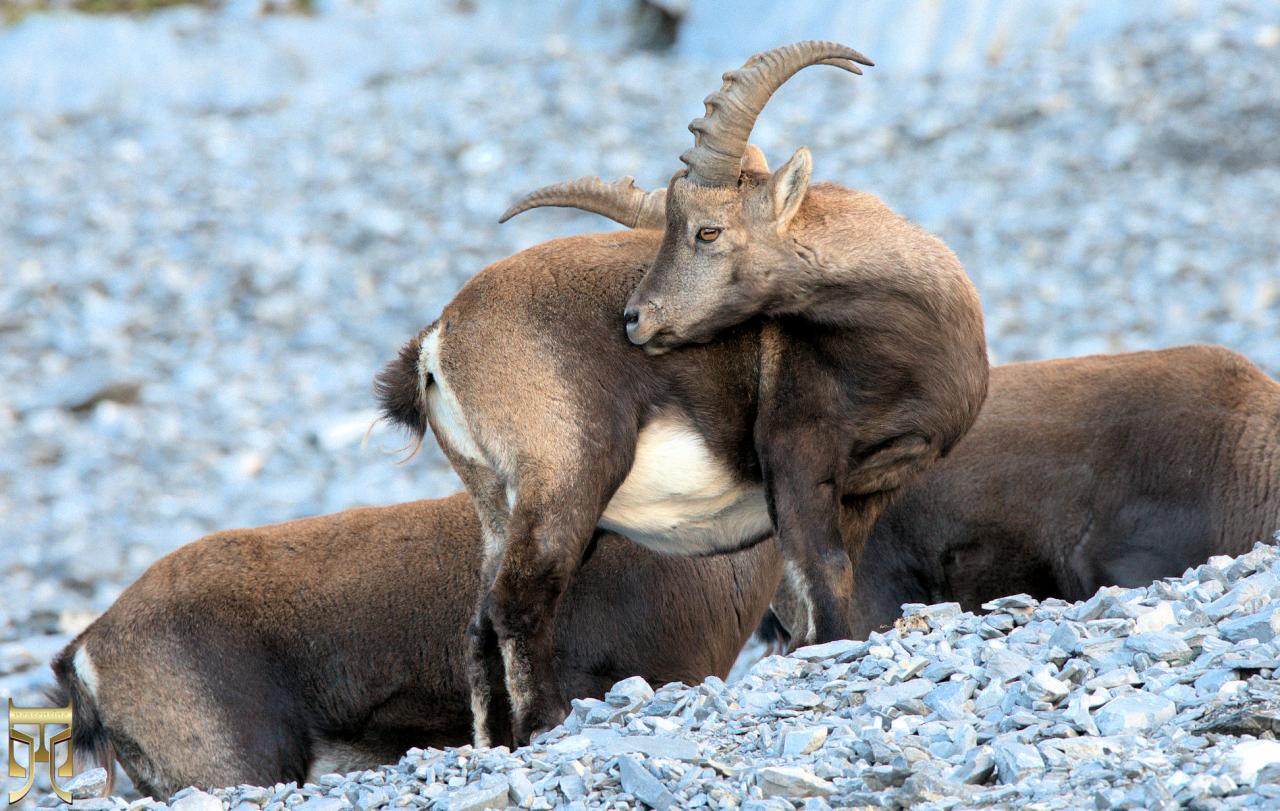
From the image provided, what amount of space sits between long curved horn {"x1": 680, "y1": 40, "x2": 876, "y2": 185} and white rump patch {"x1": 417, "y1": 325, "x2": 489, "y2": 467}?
54.5 inches

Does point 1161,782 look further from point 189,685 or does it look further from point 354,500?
point 354,500

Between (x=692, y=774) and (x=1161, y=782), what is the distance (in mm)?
1372

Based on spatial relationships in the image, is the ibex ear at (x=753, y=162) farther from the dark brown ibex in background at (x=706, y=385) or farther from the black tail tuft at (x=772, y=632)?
the black tail tuft at (x=772, y=632)

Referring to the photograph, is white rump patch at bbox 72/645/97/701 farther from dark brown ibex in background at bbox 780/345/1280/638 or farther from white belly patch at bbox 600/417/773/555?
dark brown ibex in background at bbox 780/345/1280/638

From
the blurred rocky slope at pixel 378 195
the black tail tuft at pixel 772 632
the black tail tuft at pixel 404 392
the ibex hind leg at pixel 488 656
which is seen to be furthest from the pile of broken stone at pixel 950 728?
the blurred rocky slope at pixel 378 195

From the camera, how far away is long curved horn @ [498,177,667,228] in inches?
308

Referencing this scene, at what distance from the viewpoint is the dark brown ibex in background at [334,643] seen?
301 inches

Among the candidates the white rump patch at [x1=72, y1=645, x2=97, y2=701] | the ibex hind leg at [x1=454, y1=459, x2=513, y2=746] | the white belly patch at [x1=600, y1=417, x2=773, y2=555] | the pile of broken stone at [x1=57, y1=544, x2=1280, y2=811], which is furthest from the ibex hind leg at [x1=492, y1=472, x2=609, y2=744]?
the white rump patch at [x1=72, y1=645, x2=97, y2=701]

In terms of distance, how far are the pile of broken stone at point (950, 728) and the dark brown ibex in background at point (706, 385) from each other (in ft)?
2.22

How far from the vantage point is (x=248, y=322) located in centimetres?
1686

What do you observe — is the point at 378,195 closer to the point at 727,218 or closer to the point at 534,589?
the point at 727,218

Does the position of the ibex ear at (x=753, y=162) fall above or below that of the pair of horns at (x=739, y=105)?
below

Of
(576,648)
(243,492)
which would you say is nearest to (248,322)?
(243,492)

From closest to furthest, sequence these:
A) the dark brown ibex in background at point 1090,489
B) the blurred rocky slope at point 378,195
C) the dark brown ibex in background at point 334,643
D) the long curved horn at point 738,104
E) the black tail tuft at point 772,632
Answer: the long curved horn at point 738,104, the dark brown ibex in background at point 334,643, the dark brown ibex in background at point 1090,489, the black tail tuft at point 772,632, the blurred rocky slope at point 378,195
